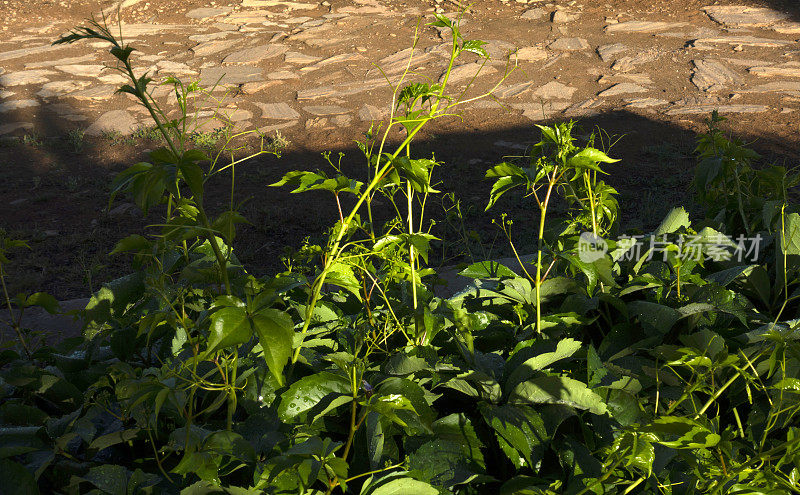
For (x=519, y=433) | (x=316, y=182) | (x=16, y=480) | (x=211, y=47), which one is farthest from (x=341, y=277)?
(x=211, y=47)

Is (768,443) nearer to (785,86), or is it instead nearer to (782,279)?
(782,279)

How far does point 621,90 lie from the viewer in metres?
5.91

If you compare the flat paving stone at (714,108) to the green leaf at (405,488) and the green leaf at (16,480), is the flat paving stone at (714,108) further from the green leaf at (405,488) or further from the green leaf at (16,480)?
the green leaf at (16,480)

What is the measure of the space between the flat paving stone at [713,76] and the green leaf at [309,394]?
562 centimetres

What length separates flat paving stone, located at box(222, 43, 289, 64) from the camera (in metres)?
6.79

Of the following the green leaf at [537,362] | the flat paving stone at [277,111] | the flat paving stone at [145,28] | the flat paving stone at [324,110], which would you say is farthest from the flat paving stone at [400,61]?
the green leaf at [537,362]

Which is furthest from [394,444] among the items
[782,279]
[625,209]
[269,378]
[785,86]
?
[785,86]

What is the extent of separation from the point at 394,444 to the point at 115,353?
703mm

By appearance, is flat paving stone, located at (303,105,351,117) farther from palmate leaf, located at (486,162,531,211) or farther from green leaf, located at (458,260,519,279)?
palmate leaf, located at (486,162,531,211)

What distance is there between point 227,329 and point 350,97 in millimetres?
5187

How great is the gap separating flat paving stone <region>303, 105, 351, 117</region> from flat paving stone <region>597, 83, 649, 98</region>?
2.21m

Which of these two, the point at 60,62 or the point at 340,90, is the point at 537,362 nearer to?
the point at 340,90

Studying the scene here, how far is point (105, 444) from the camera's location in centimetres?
113

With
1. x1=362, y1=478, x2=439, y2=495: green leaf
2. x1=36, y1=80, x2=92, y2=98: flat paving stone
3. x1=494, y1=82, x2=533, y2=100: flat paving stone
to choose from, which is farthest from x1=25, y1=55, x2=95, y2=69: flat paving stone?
x1=362, y1=478, x2=439, y2=495: green leaf
